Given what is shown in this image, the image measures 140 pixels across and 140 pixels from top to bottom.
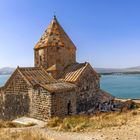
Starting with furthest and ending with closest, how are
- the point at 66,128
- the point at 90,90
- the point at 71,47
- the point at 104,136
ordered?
1. the point at 71,47
2. the point at 90,90
3. the point at 66,128
4. the point at 104,136

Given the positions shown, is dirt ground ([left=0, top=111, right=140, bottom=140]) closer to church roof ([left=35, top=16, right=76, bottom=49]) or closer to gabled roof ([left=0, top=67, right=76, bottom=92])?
gabled roof ([left=0, top=67, right=76, bottom=92])

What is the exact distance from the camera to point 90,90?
796 inches

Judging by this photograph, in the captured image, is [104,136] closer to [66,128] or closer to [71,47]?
[66,128]

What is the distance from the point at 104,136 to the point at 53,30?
45.6 feet

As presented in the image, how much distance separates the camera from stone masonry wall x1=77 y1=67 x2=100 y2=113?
19031 millimetres

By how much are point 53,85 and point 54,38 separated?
570cm

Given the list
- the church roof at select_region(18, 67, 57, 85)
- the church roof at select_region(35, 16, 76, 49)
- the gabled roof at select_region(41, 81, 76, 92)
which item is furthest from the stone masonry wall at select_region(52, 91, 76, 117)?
the church roof at select_region(35, 16, 76, 49)

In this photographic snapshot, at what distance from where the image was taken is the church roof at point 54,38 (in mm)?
20952

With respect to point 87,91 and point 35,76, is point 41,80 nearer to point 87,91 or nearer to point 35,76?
point 35,76

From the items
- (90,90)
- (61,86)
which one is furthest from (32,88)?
(90,90)

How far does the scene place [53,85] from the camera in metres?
16.9

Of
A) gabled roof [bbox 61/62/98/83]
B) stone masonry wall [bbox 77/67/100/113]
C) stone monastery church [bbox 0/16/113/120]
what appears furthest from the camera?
stone masonry wall [bbox 77/67/100/113]

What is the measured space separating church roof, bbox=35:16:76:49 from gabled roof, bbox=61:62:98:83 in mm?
2159

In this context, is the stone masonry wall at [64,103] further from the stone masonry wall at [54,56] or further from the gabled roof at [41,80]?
the stone masonry wall at [54,56]
